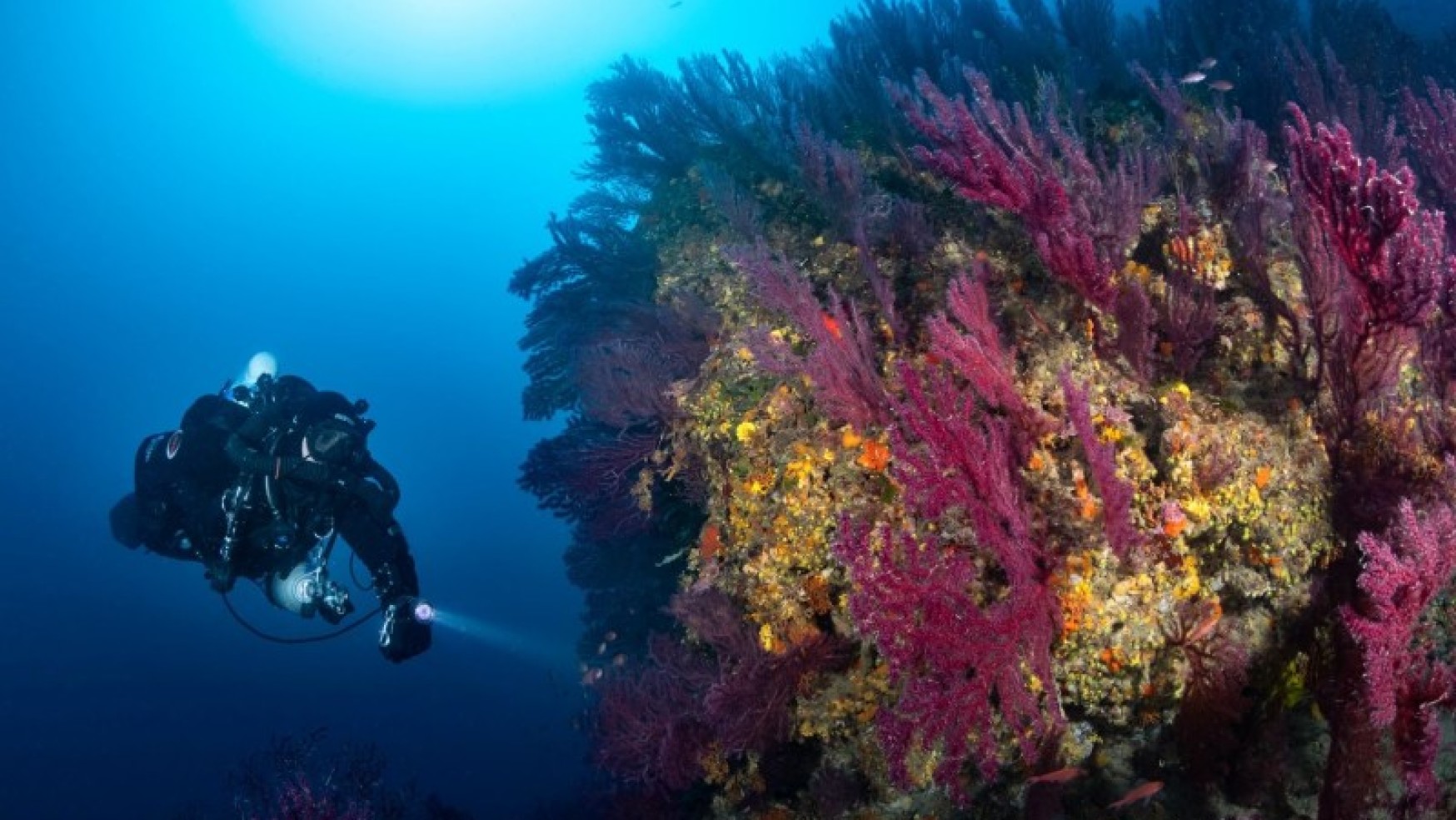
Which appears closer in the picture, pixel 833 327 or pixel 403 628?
pixel 833 327

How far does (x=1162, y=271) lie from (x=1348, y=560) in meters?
1.53

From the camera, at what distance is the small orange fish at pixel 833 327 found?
3360mm

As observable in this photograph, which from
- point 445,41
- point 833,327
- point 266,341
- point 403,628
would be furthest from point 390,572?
point 445,41

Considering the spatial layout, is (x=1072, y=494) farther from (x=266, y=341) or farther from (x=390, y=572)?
(x=266, y=341)

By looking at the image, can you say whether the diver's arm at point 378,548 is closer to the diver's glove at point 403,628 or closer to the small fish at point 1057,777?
the diver's glove at point 403,628

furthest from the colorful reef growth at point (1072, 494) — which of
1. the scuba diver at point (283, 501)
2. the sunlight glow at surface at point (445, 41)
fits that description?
the sunlight glow at surface at point (445, 41)

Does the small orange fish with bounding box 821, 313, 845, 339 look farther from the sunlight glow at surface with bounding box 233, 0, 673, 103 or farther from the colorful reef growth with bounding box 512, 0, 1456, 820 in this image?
the sunlight glow at surface with bounding box 233, 0, 673, 103

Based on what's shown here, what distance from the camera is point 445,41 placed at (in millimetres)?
114312

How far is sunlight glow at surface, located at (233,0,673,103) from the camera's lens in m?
108

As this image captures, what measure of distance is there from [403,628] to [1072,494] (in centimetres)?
460

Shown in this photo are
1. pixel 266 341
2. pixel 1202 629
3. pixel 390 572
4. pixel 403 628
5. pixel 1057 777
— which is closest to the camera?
pixel 1057 777

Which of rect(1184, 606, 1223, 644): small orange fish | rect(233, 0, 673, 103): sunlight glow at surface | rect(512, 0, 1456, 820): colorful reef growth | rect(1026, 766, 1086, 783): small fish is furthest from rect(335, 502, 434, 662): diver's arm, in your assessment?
rect(233, 0, 673, 103): sunlight glow at surface

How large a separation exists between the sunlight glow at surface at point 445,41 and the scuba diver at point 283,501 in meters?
108

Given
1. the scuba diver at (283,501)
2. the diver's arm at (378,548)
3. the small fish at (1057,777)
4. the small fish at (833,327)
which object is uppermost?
the scuba diver at (283,501)
